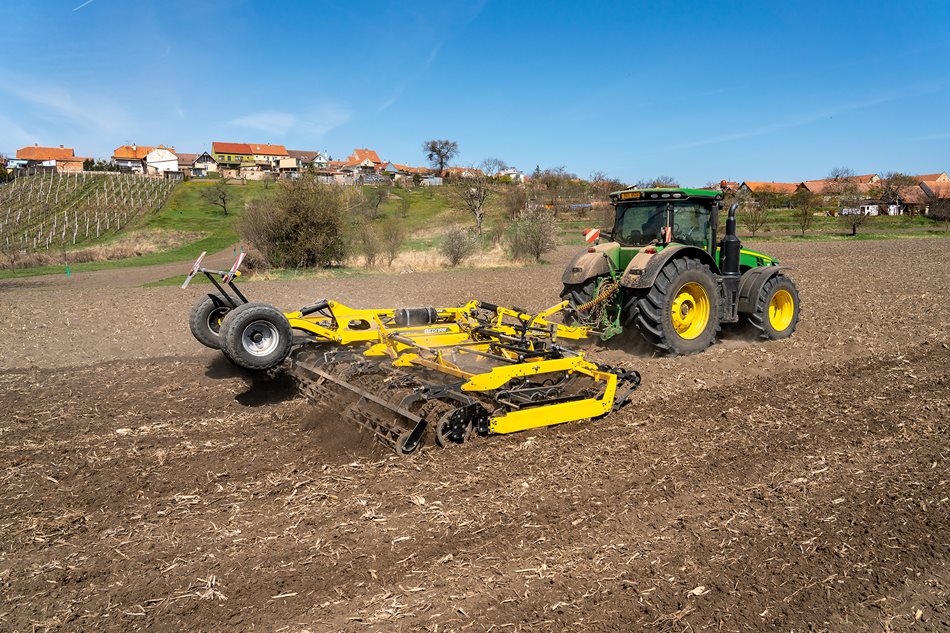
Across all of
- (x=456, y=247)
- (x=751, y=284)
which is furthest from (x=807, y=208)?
(x=751, y=284)

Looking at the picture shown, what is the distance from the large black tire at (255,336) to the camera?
5594 mm

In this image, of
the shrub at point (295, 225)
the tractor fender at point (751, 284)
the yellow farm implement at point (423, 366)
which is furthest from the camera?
the shrub at point (295, 225)

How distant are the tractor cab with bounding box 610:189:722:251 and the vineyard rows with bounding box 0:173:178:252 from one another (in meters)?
28.6

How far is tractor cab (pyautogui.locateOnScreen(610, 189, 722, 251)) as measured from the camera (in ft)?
26.1

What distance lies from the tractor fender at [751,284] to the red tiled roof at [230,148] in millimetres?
103610

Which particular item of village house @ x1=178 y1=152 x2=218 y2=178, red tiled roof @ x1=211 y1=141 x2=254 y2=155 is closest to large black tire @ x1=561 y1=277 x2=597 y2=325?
village house @ x1=178 y1=152 x2=218 y2=178

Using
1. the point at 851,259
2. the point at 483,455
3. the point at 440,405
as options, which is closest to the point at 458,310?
the point at 440,405

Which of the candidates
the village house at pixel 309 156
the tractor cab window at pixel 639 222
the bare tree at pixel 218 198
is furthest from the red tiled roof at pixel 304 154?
the tractor cab window at pixel 639 222

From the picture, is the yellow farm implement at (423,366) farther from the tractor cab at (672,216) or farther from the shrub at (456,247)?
the shrub at (456,247)

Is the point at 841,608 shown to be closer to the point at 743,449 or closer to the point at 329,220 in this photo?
the point at 743,449

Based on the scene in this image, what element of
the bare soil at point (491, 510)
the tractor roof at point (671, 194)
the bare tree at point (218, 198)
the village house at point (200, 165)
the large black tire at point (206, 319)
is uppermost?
the village house at point (200, 165)

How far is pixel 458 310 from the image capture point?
721 centimetres

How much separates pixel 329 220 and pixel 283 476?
1705 centimetres

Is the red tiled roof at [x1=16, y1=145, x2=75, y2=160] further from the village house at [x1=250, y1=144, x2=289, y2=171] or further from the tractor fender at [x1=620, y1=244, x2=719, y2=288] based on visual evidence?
the tractor fender at [x1=620, y1=244, x2=719, y2=288]
